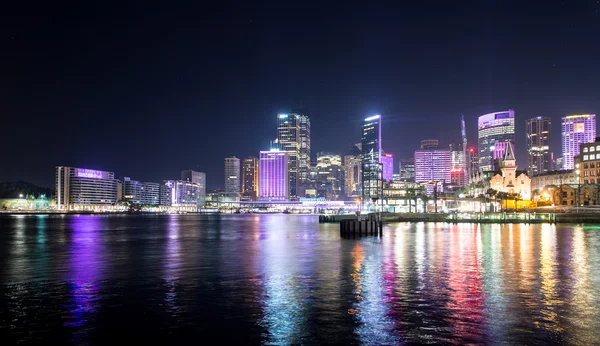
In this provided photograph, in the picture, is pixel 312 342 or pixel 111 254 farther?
pixel 111 254

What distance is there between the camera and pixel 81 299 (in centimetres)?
2917

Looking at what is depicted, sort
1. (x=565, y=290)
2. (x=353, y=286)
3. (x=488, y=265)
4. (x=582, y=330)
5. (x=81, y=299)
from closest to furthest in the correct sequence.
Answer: (x=582, y=330) → (x=81, y=299) → (x=565, y=290) → (x=353, y=286) → (x=488, y=265)

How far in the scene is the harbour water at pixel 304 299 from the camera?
21.4m

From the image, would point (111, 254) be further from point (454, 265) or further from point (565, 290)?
point (565, 290)

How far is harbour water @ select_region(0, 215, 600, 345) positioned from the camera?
70.1 ft

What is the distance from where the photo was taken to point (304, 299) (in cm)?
2891

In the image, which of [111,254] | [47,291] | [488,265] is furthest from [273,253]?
[47,291]

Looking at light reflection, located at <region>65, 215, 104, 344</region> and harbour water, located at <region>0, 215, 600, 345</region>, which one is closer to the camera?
harbour water, located at <region>0, 215, 600, 345</region>

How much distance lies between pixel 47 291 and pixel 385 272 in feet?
78.3

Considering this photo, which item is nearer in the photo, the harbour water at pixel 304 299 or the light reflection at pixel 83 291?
the harbour water at pixel 304 299

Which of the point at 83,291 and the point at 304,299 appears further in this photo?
the point at 83,291

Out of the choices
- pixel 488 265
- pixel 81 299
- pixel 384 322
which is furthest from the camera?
pixel 488 265

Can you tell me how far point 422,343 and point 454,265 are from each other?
25931mm

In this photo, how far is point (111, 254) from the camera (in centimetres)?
5619
